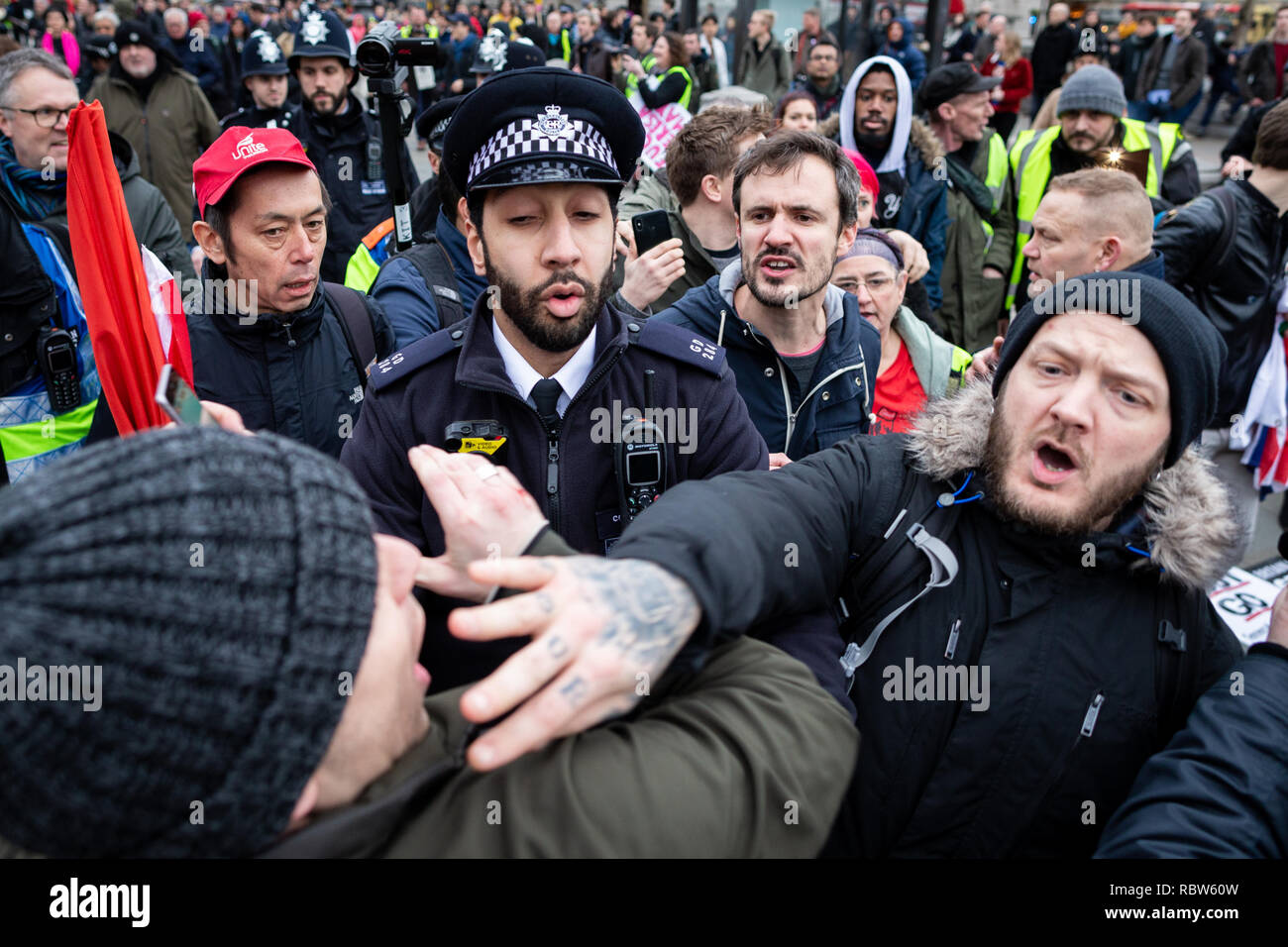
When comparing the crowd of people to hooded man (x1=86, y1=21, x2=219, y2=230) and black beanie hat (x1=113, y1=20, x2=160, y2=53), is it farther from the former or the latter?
black beanie hat (x1=113, y1=20, x2=160, y2=53)

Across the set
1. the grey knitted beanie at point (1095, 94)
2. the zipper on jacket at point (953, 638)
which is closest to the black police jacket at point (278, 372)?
the zipper on jacket at point (953, 638)

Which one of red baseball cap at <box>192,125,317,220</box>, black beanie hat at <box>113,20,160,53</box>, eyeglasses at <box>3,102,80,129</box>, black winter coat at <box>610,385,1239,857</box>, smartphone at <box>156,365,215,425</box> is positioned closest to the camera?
smartphone at <box>156,365,215,425</box>

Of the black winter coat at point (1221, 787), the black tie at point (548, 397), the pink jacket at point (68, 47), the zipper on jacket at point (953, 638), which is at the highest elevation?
the pink jacket at point (68, 47)

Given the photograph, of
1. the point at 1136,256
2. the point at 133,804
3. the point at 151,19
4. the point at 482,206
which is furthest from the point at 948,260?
the point at 151,19

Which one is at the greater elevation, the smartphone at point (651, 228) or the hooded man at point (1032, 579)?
the smartphone at point (651, 228)

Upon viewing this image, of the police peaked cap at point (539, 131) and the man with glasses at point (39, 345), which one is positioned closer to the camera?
the police peaked cap at point (539, 131)

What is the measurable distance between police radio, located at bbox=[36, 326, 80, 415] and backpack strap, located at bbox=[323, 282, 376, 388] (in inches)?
39.8

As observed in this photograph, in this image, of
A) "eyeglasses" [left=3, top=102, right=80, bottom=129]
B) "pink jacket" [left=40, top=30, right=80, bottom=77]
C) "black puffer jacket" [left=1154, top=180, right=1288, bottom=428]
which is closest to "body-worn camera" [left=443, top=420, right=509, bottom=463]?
"eyeglasses" [left=3, top=102, right=80, bottom=129]

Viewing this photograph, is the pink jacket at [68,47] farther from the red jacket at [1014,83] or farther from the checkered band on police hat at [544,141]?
the checkered band on police hat at [544,141]

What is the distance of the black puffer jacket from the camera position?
4320mm

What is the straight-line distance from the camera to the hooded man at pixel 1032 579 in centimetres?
166

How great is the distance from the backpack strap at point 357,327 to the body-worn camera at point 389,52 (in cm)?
137

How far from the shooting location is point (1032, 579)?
1732 mm

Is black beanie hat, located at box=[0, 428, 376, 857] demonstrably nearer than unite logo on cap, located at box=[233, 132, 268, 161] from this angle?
Yes
